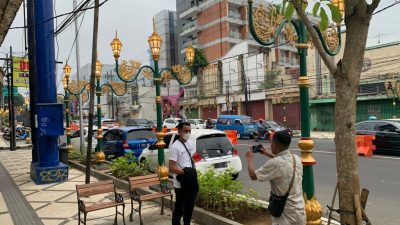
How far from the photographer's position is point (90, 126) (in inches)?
332

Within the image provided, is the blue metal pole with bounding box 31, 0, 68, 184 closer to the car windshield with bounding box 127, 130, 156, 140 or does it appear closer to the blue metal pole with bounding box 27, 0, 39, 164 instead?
the blue metal pole with bounding box 27, 0, 39, 164

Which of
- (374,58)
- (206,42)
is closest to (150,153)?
(374,58)

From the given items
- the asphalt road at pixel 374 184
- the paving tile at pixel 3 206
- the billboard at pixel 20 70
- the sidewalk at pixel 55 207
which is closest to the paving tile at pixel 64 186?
the sidewalk at pixel 55 207

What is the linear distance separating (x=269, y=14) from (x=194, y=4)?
6402 centimetres

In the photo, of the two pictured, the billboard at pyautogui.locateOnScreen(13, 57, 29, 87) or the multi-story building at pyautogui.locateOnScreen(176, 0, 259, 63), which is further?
the multi-story building at pyautogui.locateOnScreen(176, 0, 259, 63)

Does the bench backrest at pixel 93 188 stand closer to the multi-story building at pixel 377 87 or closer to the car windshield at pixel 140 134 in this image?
the car windshield at pixel 140 134

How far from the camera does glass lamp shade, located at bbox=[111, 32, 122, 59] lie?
12203 millimetres

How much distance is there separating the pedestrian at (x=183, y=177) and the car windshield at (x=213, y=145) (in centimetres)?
423

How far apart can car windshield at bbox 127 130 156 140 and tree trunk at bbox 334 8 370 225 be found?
11.5 meters

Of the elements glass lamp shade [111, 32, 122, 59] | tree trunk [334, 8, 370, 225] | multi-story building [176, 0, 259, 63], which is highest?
multi-story building [176, 0, 259, 63]

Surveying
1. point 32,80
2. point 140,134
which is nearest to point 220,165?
point 140,134

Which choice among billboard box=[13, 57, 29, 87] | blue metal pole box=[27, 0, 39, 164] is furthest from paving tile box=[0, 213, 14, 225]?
billboard box=[13, 57, 29, 87]

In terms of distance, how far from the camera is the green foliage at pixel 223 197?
6.87 metres

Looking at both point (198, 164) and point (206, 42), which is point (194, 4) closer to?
point (206, 42)
